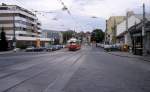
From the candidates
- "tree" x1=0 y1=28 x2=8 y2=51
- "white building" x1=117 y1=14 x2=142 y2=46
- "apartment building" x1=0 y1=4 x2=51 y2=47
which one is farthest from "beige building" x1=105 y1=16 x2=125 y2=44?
"tree" x1=0 y1=28 x2=8 y2=51

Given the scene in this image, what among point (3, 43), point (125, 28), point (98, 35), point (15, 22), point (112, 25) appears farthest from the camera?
point (98, 35)

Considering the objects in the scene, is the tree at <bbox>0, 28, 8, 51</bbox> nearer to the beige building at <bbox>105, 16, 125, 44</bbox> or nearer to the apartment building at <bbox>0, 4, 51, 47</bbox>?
the apartment building at <bbox>0, 4, 51, 47</bbox>

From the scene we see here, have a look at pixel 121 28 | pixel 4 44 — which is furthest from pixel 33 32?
pixel 4 44

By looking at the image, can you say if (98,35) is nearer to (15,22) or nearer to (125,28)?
(15,22)

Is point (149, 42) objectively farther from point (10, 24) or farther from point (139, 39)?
point (10, 24)

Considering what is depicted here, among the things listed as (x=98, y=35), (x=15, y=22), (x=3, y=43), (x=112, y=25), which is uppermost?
(x=112, y=25)

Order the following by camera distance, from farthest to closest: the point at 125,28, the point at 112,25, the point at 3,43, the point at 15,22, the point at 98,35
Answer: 1. the point at 98,35
2. the point at 112,25
3. the point at 15,22
4. the point at 125,28
5. the point at 3,43

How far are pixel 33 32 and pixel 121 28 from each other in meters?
47.1

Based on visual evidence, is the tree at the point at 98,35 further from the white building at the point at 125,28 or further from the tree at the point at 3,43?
the tree at the point at 3,43

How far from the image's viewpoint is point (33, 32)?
14725 cm

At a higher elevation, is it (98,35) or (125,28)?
(125,28)

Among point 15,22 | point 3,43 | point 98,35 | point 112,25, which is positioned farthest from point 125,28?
point 98,35

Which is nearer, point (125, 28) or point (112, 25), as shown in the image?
point (125, 28)

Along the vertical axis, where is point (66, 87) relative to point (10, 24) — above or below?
below
